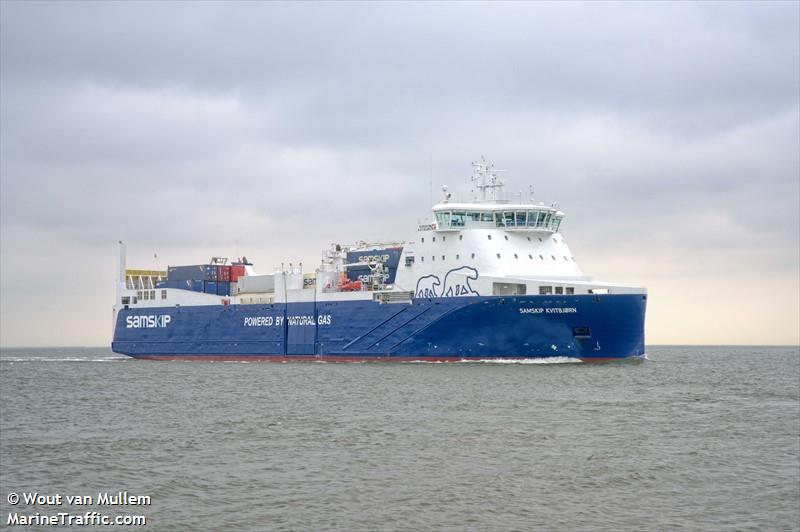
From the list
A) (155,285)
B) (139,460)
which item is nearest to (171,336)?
(155,285)

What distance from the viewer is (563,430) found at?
21734 mm

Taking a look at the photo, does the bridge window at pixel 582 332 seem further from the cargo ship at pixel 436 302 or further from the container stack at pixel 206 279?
the container stack at pixel 206 279

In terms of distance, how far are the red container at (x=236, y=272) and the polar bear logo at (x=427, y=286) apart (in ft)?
57.8

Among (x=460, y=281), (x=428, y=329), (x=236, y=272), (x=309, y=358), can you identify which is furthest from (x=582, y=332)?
(x=236, y=272)

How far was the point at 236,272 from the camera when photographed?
57688 mm

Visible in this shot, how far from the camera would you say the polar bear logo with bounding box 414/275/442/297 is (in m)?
43.5

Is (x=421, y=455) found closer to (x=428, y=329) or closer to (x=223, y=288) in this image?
(x=428, y=329)

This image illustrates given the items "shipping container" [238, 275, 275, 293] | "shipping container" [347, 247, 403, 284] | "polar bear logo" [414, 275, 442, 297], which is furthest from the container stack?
"polar bear logo" [414, 275, 442, 297]

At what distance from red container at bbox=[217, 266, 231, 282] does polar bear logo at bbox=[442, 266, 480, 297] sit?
19.7 metres

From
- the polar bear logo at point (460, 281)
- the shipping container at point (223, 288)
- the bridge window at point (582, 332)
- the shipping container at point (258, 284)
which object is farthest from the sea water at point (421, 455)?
the shipping container at point (223, 288)

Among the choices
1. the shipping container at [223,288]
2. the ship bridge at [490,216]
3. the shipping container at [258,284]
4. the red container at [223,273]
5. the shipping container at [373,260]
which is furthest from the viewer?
the red container at [223,273]

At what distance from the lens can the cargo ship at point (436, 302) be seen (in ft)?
131

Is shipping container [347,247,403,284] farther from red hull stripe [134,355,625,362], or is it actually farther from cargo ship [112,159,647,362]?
red hull stripe [134,355,625,362]

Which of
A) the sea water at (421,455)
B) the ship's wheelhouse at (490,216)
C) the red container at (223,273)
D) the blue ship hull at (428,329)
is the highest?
the ship's wheelhouse at (490,216)
